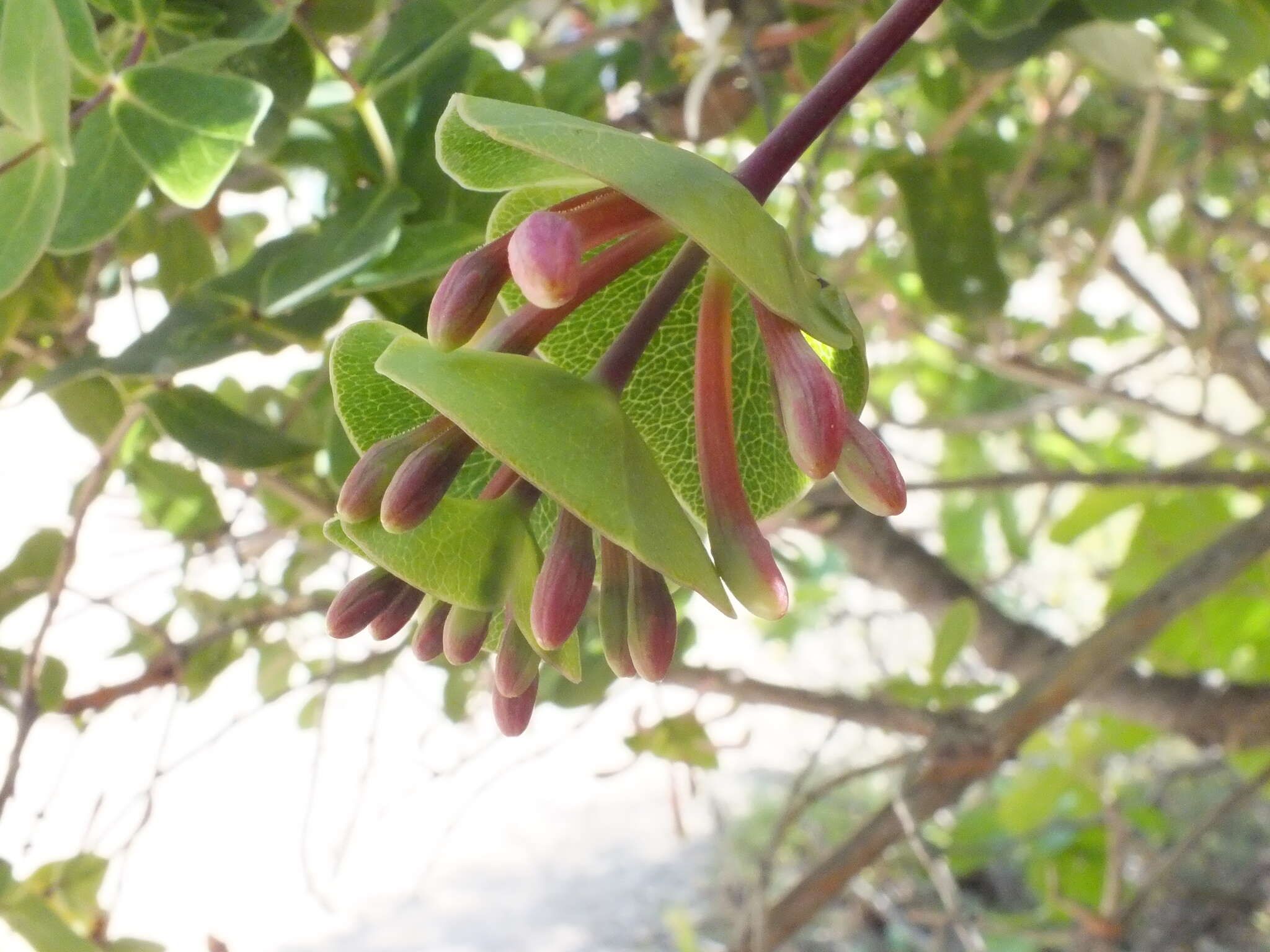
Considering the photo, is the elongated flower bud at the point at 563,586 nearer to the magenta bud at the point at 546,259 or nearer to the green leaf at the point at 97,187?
the magenta bud at the point at 546,259

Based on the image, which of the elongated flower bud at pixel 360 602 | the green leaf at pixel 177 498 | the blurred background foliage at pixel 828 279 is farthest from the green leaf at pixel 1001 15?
the green leaf at pixel 177 498

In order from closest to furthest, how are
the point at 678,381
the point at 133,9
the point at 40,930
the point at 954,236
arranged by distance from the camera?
1. the point at 678,381
2. the point at 133,9
3. the point at 40,930
4. the point at 954,236

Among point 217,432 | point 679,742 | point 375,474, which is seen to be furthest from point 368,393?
point 679,742

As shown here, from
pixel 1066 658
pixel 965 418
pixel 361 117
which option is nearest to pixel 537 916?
pixel 965 418

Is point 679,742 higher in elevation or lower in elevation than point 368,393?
lower

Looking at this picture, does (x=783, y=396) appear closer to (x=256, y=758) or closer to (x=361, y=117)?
(x=361, y=117)

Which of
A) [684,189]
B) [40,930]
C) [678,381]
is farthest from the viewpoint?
[40,930]

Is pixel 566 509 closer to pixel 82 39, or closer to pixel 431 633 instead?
pixel 431 633

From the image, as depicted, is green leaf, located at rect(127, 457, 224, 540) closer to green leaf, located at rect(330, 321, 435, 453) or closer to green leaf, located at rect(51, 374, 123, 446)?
green leaf, located at rect(51, 374, 123, 446)
